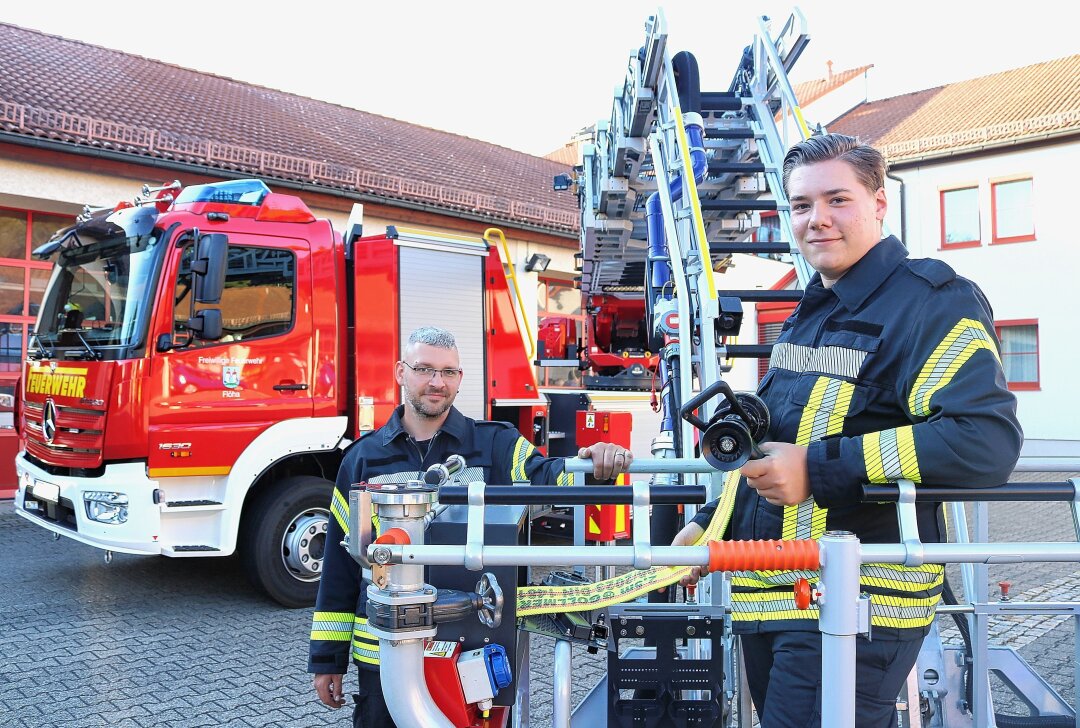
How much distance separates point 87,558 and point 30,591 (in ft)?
4.19

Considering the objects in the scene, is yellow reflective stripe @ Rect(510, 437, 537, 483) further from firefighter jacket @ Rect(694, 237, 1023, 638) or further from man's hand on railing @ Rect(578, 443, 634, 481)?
firefighter jacket @ Rect(694, 237, 1023, 638)

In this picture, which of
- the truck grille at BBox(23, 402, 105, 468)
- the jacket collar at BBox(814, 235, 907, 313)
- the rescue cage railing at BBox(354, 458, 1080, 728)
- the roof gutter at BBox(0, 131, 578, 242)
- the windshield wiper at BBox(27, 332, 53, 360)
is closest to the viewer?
the rescue cage railing at BBox(354, 458, 1080, 728)

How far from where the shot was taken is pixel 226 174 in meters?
12.1

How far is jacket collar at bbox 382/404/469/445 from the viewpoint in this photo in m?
2.83

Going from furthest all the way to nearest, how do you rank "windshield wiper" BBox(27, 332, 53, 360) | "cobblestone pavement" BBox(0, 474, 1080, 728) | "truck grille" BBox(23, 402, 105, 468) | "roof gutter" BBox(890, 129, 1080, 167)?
1. "roof gutter" BBox(890, 129, 1080, 167)
2. "windshield wiper" BBox(27, 332, 53, 360)
3. "truck grille" BBox(23, 402, 105, 468)
4. "cobblestone pavement" BBox(0, 474, 1080, 728)

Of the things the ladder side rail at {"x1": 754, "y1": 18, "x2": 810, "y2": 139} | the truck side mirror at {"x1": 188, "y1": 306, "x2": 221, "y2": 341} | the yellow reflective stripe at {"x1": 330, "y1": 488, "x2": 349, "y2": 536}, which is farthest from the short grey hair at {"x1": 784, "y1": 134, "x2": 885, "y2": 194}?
the truck side mirror at {"x1": 188, "y1": 306, "x2": 221, "y2": 341}

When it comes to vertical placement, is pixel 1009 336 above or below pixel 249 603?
above

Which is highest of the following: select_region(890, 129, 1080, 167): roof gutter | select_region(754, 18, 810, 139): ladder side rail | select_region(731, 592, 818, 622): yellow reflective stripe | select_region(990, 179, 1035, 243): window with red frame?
select_region(890, 129, 1080, 167): roof gutter

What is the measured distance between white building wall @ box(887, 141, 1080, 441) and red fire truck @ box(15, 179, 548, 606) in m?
14.0

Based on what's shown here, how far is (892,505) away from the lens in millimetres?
1818

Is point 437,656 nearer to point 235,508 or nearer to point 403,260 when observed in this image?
point 235,508

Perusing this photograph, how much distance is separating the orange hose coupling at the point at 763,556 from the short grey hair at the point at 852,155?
0.83 meters

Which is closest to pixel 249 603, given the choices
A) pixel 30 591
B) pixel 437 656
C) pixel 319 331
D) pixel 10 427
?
pixel 30 591

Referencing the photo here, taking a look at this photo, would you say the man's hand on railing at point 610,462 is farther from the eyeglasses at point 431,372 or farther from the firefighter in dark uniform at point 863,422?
the eyeglasses at point 431,372
